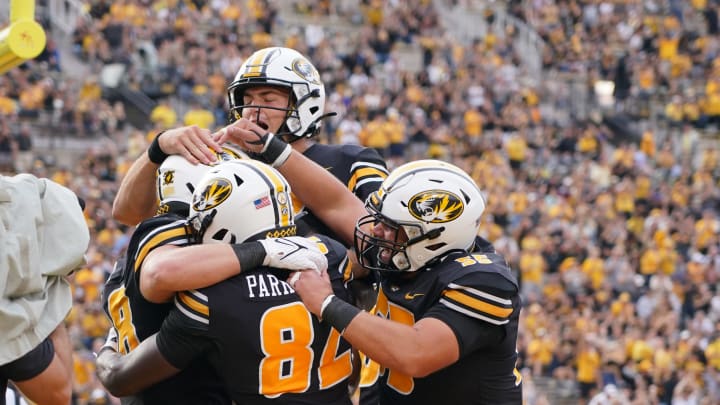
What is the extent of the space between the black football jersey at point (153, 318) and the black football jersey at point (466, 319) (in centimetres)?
68

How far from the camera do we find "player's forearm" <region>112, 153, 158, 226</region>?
5.04 metres

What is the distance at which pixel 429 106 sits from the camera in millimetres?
24031

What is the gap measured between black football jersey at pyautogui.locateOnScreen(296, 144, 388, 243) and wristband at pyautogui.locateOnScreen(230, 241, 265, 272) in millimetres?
1215

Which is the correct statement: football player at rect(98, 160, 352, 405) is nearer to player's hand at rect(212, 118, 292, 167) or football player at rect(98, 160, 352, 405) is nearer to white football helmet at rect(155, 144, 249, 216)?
white football helmet at rect(155, 144, 249, 216)

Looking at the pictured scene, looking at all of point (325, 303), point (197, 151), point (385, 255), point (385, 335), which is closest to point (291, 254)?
point (325, 303)

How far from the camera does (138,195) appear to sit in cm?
511

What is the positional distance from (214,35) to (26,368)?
799 inches

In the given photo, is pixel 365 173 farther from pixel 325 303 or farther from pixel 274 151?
pixel 325 303

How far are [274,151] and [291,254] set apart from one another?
81 cm

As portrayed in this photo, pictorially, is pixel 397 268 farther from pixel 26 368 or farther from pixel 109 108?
pixel 109 108

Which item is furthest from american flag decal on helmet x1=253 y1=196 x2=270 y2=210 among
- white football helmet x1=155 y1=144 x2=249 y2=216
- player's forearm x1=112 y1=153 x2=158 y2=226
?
player's forearm x1=112 y1=153 x2=158 y2=226

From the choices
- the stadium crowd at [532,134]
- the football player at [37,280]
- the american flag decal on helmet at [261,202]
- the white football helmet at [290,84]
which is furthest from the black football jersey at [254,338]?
the stadium crowd at [532,134]

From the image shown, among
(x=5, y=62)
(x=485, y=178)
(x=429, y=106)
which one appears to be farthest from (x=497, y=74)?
(x=5, y=62)

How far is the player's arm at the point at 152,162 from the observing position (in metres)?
4.72
